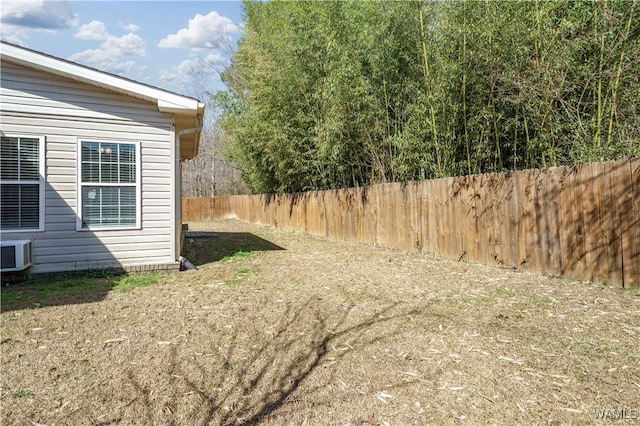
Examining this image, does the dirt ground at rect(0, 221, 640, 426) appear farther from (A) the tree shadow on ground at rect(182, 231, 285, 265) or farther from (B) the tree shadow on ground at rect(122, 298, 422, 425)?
(A) the tree shadow on ground at rect(182, 231, 285, 265)

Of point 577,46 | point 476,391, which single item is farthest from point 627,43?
point 476,391

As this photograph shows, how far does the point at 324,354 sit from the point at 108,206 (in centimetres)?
398

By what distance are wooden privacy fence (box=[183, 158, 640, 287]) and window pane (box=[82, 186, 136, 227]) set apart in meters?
4.72

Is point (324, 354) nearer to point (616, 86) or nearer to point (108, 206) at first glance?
point (108, 206)

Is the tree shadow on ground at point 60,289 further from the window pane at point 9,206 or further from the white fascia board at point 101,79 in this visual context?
the white fascia board at point 101,79

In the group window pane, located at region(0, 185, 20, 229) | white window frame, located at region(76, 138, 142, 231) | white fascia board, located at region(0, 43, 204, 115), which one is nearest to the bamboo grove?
white fascia board, located at region(0, 43, 204, 115)

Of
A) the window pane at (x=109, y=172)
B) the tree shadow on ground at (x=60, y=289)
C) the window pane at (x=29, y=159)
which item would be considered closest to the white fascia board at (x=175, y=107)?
the window pane at (x=109, y=172)

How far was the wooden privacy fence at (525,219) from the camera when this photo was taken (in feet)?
13.3

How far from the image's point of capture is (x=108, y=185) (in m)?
5.18

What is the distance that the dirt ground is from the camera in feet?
6.75

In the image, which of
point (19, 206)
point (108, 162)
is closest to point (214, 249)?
point (108, 162)

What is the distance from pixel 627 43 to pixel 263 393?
5.26 metres

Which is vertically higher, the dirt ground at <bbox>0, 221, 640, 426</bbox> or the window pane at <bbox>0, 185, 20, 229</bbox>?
the window pane at <bbox>0, 185, 20, 229</bbox>

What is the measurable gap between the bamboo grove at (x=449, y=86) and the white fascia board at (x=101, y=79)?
3.27 m
